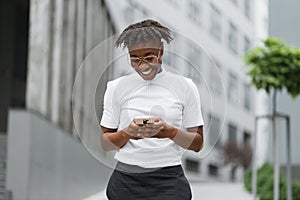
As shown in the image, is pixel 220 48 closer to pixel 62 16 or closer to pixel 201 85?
pixel 62 16

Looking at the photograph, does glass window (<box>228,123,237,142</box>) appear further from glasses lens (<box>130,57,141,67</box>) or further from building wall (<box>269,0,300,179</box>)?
glasses lens (<box>130,57,141,67</box>)

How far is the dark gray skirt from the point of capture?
2.25m

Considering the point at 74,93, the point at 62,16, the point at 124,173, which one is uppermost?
the point at 62,16

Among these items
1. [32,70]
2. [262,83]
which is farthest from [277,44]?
[32,70]

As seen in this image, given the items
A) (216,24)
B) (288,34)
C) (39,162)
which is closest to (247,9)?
(216,24)

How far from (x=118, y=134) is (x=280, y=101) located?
11.3 metres

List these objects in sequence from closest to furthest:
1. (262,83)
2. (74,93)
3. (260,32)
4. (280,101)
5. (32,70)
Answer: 1. (74,93)
2. (262,83)
3. (32,70)
4. (280,101)
5. (260,32)

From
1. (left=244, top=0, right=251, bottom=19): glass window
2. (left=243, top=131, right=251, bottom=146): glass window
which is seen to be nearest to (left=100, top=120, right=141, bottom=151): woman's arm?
(left=244, top=0, right=251, bottom=19): glass window

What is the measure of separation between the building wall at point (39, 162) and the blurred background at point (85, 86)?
0.01m

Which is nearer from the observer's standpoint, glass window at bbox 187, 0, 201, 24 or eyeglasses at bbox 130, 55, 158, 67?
eyeglasses at bbox 130, 55, 158, 67

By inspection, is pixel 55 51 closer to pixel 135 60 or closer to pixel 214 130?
pixel 214 130

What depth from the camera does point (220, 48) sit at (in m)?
28.3

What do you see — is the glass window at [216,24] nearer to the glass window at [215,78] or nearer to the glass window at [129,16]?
the glass window at [129,16]

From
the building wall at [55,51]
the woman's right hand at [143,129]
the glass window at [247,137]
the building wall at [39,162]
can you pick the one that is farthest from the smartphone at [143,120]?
the glass window at [247,137]
